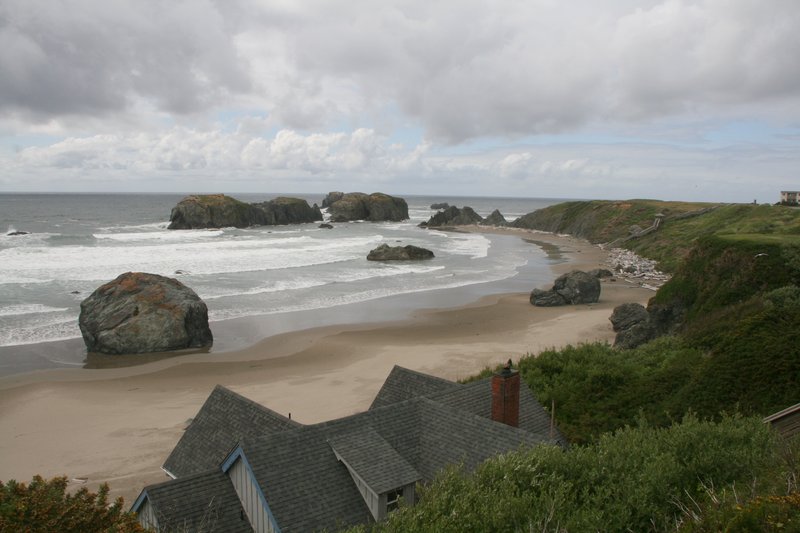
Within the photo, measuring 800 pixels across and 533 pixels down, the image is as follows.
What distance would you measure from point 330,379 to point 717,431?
682 inches

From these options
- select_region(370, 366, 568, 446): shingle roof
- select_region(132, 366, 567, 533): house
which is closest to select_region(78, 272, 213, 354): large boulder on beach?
select_region(132, 366, 567, 533): house

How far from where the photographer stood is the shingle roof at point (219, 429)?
1410cm

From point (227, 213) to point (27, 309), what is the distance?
7177 centimetres

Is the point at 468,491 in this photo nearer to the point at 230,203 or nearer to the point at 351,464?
the point at 351,464

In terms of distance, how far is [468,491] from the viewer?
9047 mm

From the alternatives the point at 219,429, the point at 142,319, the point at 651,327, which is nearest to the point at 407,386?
the point at 219,429

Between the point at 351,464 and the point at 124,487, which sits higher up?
the point at 351,464

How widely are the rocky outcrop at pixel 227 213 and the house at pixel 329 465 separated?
93851 millimetres

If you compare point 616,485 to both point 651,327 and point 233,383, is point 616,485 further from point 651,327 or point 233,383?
point 651,327

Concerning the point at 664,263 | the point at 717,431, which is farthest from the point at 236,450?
the point at 664,263

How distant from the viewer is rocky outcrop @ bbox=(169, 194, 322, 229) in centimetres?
10150

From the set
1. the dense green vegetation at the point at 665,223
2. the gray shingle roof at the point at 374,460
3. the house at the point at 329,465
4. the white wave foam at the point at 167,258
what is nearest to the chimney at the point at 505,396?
the house at the point at 329,465

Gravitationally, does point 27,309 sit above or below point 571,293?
above

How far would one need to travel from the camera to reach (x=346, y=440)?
485 inches
